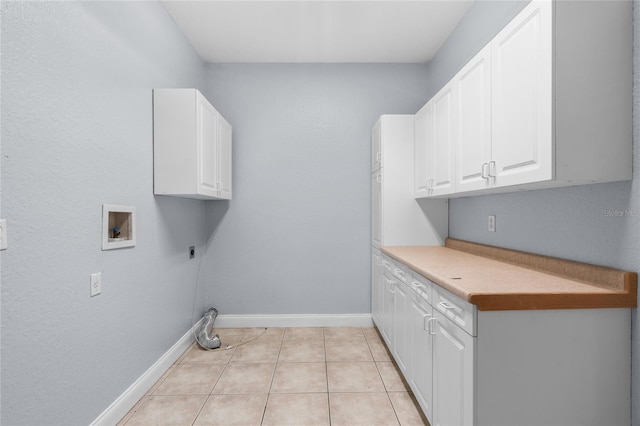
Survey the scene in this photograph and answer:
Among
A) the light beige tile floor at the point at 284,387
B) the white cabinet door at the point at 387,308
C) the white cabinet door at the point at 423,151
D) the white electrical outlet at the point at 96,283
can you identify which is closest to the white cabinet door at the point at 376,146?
the white cabinet door at the point at 423,151

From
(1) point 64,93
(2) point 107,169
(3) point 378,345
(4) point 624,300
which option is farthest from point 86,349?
(4) point 624,300

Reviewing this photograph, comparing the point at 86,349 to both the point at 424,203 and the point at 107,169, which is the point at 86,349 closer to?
the point at 107,169

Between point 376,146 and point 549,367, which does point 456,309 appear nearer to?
point 549,367

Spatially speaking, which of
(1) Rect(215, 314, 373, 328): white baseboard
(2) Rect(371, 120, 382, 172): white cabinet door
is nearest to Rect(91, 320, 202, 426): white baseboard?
(1) Rect(215, 314, 373, 328): white baseboard

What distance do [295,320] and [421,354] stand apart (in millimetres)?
1845

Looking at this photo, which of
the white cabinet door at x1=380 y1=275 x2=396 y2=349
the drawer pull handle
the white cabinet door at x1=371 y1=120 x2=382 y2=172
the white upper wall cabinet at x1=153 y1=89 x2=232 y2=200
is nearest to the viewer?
the drawer pull handle

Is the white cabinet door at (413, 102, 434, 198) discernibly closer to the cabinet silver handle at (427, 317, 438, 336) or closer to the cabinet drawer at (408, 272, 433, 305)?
the cabinet drawer at (408, 272, 433, 305)

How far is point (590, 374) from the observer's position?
1234 millimetres

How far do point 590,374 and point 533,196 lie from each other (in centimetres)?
93

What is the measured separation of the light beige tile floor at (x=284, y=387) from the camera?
1933mm

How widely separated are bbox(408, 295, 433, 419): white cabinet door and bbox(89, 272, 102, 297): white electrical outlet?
1777 millimetres

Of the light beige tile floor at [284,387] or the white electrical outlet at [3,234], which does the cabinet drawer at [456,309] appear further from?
the white electrical outlet at [3,234]

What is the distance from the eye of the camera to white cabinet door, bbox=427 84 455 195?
7.03ft

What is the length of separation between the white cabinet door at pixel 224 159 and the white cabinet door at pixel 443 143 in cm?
186
